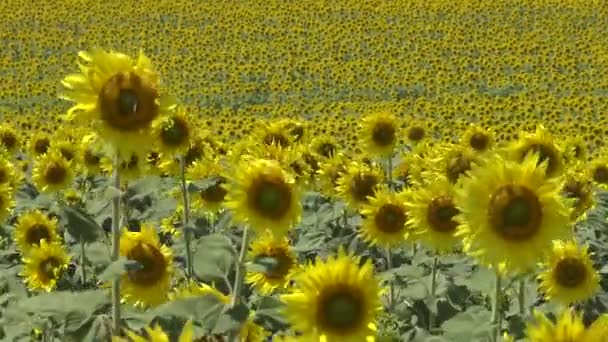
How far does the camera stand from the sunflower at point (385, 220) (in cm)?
533

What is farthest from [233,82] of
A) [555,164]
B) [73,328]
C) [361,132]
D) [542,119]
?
[73,328]

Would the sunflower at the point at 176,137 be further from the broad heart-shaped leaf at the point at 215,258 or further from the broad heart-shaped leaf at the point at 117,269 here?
the broad heart-shaped leaf at the point at 117,269

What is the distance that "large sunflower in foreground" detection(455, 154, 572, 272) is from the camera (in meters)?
3.13

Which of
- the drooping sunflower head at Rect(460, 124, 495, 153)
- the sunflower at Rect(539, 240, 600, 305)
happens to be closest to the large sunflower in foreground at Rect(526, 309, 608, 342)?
the sunflower at Rect(539, 240, 600, 305)

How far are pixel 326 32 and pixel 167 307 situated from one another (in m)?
24.2

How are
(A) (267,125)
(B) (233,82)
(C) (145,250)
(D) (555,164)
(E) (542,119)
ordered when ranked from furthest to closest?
(B) (233,82)
(E) (542,119)
(A) (267,125)
(D) (555,164)
(C) (145,250)

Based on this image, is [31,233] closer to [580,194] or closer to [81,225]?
[81,225]

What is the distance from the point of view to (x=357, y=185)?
611 cm

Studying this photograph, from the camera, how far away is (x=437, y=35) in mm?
26375

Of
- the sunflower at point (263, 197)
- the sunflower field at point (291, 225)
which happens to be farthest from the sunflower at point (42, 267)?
the sunflower at point (263, 197)

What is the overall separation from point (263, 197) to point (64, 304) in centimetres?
73

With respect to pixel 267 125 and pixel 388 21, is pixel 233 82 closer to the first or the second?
pixel 388 21

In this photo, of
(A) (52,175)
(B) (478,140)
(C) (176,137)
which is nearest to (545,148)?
(C) (176,137)

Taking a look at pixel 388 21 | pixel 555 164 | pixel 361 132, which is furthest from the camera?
pixel 388 21
